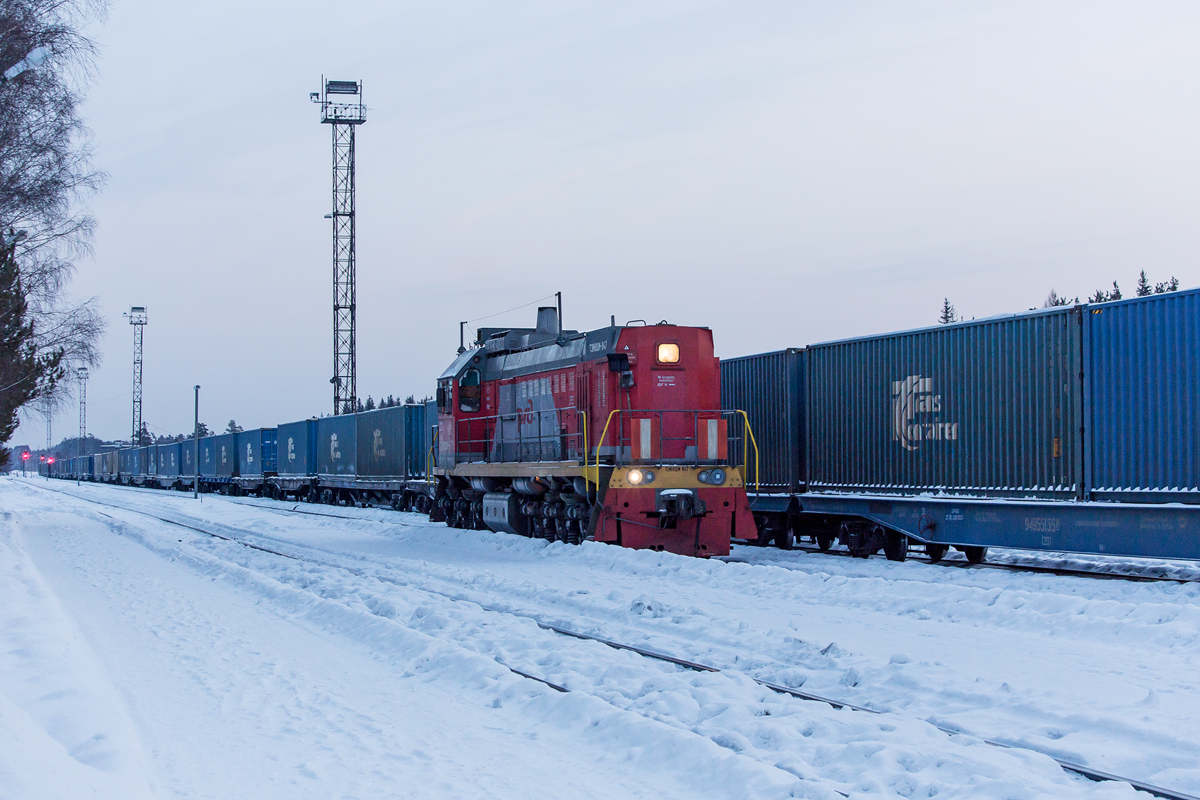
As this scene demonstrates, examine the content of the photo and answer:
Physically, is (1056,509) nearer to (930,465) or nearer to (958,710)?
(930,465)

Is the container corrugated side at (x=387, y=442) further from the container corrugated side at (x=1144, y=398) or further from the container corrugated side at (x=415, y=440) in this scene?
the container corrugated side at (x=1144, y=398)

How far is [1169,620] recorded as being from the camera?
878cm

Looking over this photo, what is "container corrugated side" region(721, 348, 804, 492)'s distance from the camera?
17.3m

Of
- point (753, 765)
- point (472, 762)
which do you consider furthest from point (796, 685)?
point (472, 762)

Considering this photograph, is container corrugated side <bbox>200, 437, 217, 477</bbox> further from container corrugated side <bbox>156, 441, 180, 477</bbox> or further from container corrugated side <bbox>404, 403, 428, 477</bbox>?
container corrugated side <bbox>404, 403, 428, 477</bbox>

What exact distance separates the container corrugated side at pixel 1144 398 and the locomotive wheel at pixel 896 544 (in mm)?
3574

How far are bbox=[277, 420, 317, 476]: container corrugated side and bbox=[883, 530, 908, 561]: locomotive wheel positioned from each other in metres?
27.5

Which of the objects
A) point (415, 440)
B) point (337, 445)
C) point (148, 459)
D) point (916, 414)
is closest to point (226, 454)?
point (337, 445)

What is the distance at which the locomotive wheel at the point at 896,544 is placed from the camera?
15523 millimetres

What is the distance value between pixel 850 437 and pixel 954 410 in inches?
86.0

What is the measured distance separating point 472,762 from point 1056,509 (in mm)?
9623

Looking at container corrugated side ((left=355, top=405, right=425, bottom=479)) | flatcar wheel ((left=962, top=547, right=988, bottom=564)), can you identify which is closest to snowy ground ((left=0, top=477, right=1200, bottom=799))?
flatcar wheel ((left=962, top=547, right=988, bottom=564))

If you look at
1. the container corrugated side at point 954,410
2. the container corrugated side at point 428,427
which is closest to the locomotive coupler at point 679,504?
the container corrugated side at point 954,410

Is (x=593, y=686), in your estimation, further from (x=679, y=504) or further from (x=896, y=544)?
(x=896, y=544)
